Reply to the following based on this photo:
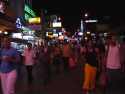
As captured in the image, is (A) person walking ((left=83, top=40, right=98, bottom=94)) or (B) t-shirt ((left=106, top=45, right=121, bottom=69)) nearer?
(A) person walking ((left=83, top=40, right=98, bottom=94))

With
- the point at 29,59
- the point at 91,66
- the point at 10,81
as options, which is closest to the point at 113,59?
the point at 91,66

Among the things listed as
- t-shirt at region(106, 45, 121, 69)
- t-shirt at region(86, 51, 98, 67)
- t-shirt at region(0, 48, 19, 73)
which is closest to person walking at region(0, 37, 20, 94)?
t-shirt at region(0, 48, 19, 73)

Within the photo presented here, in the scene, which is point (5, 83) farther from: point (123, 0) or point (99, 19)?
point (99, 19)

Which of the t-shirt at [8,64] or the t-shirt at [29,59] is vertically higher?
the t-shirt at [8,64]

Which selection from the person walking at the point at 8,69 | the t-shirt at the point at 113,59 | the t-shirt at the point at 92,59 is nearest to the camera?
the person walking at the point at 8,69

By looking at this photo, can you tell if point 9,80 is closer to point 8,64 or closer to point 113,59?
point 8,64

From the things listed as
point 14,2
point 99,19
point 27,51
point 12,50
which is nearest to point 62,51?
point 27,51

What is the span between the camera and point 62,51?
2472 centimetres

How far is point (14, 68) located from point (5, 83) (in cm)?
45

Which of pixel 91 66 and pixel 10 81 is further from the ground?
pixel 91 66

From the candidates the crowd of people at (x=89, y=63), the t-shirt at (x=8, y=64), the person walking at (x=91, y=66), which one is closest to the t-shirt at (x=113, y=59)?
the crowd of people at (x=89, y=63)

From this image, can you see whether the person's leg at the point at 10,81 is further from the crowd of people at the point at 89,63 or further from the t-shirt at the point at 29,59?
the t-shirt at the point at 29,59

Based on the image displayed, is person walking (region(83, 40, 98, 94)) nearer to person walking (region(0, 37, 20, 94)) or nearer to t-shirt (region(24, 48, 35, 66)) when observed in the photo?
person walking (region(0, 37, 20, 94))

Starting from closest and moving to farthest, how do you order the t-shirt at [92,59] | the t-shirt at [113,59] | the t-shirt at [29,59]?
the t-shirt at [92,59], the t-shirt at [113,59], the t-shirt at [29,59]
